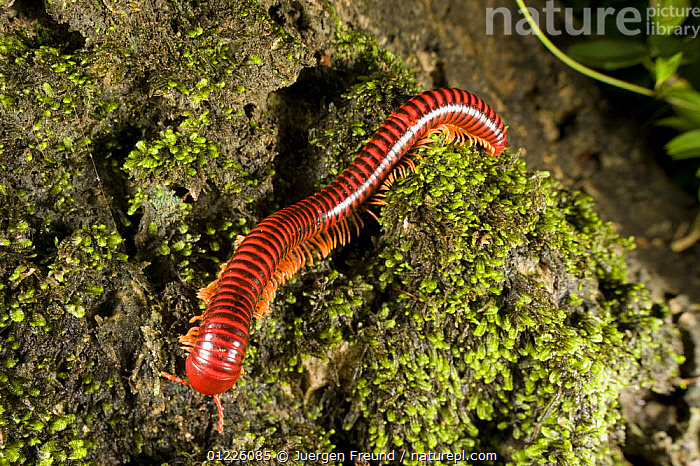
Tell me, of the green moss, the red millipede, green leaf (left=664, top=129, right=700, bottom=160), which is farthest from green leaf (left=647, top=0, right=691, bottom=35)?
the green moss

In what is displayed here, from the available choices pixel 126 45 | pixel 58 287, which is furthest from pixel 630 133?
pixel 58 287

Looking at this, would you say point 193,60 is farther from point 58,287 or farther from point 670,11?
point 670,11

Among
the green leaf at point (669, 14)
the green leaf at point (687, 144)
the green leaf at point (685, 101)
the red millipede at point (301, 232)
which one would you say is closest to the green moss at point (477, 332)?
the red millipede at point (301, 232)

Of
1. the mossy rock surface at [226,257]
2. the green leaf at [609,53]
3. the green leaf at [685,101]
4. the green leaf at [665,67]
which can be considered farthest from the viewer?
the green leaf at [685,101]

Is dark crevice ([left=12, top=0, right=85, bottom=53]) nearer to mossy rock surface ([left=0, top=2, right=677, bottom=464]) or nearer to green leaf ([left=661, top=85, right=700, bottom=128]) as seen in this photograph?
mossy rock surface ([left=0, top=2, right=677, bottom=464])

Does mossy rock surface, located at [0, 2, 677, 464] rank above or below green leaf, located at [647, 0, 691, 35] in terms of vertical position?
below

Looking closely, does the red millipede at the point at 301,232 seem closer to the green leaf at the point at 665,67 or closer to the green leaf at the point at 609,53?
the green leaf at the point at 609,53

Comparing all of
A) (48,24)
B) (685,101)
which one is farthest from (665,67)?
(48,24)
